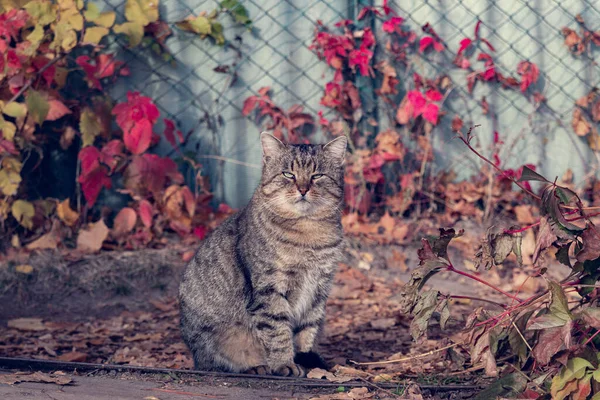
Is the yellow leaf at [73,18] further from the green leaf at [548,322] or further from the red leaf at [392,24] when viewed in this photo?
the green leaf at [548,322]

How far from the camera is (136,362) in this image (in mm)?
3957

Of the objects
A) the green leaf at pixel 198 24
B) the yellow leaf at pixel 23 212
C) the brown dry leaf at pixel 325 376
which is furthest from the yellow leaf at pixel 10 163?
the brown dry leaf at pixel 325 376

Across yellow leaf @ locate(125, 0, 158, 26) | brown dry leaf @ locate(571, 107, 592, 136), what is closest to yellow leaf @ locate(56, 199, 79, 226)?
yellow leaf @ locate(125, 0, 158, 26)

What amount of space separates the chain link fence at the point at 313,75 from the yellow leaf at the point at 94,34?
1.20 ft

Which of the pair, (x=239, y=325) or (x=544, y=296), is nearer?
(x=544, y=296)

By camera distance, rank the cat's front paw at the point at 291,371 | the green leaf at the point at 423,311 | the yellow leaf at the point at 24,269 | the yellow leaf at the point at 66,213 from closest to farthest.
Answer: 1. the green leaf at the point at 423,311
2. the cat's front paw at the point at 291,371
3. the yellow leaf at the point at 24,269
4. the yellow leaf at the point at 66,213

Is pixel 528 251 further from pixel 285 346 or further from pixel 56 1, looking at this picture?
pixel 56 1

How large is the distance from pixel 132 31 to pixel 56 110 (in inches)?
28.8

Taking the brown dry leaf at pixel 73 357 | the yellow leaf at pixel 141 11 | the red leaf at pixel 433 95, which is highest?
the yellow leaf at pixel 141 11

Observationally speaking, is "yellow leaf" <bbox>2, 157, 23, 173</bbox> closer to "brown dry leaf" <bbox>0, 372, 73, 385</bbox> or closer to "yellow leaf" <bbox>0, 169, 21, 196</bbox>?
"yellow leaf" <bbox>0, 169, 21, 196</bbox>

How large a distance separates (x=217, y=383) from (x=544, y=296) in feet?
4.41

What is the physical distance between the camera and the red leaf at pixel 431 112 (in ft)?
18.3

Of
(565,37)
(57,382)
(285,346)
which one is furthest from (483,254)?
(565,37)

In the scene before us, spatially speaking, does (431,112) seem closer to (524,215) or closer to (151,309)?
(524,215)
